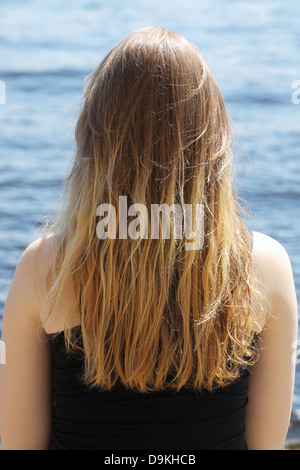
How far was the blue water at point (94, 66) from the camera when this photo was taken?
14.0 ft

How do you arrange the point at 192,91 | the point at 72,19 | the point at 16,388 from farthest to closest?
the point at 72,19, the point at 16,388, the point at 192,91

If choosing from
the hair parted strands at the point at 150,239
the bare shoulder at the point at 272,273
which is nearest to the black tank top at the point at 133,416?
the hair parted strands at the point at 150,239

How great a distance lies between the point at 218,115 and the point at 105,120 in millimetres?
215

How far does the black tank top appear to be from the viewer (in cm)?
128

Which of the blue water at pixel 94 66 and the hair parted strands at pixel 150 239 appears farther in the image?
the blue water at pixel 94 66

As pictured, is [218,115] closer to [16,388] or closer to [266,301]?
[266,301]

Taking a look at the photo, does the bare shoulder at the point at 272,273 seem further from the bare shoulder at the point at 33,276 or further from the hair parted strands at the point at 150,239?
the bare shoulder at the point at 33,276

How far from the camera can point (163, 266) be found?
1.27m

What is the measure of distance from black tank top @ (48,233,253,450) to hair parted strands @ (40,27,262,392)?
3cm

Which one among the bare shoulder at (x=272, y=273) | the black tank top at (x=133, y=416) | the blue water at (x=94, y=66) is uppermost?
the blue water at (x=94, y=66)

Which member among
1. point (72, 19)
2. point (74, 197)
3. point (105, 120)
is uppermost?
point (72, 19)

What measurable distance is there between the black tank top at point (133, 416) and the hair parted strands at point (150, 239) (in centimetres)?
3

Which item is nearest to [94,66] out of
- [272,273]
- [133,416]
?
[272,273]
